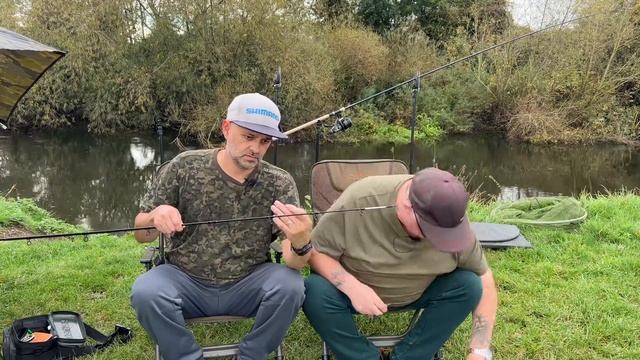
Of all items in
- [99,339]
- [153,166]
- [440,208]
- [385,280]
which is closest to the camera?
[440,208]

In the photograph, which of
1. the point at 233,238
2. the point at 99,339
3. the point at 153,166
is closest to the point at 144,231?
the point at 233,238

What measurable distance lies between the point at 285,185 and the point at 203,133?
10497mm

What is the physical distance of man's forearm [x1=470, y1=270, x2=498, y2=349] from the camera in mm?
2080

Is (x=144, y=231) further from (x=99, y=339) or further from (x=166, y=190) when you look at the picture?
(x=99, y=339)

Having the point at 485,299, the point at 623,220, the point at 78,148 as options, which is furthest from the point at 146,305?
the point at 78,148

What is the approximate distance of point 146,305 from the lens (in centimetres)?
195

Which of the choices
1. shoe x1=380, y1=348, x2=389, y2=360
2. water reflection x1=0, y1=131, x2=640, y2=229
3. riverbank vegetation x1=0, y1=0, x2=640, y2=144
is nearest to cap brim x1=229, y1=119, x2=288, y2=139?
shoe x1=380, y1=348, x2=389, y2=360

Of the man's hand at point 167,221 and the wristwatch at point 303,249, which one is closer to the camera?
the man's hand at point 167,221

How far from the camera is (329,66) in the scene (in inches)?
543

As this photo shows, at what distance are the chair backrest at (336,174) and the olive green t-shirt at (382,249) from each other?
38.0 inches

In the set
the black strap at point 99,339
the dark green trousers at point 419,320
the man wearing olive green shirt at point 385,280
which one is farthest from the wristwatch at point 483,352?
the black strap at point 99,339

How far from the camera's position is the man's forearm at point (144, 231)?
6.69 ft

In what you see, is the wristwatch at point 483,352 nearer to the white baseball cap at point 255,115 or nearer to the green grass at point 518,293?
the green grass at point 518,293

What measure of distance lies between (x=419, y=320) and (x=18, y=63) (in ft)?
6.63
